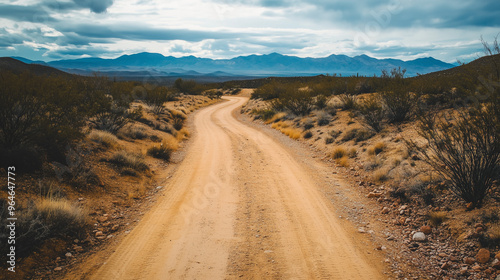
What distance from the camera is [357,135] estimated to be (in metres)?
13.2

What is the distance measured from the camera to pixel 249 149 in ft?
46.1

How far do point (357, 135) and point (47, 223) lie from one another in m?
12.3

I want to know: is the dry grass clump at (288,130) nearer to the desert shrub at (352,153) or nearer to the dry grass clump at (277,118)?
the dry grass clump at (277,118)

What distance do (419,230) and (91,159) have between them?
31.6 feet

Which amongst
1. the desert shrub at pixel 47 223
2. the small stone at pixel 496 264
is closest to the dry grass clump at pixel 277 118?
the desert shrub at pixel 47 223

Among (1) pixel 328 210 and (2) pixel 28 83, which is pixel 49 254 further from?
(1) pixel 328 210

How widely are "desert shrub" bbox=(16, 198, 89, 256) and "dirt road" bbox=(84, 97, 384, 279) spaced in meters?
1.09

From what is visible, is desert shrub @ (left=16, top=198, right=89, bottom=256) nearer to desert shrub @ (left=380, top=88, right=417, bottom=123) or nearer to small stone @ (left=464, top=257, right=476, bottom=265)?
small stone @ (left=464, top=257, right=476, bottom=265)

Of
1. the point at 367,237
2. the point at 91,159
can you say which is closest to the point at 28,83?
the point at 91,159

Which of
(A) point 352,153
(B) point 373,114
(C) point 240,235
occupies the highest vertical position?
(B) point 373,114

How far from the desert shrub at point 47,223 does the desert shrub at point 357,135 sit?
37.5 ft

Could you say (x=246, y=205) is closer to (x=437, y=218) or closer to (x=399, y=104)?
(x=437, y=218)

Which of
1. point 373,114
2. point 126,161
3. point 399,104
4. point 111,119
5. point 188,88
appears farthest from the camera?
point 188,88

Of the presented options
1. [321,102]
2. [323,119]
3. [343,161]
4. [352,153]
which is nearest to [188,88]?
[321,102]
